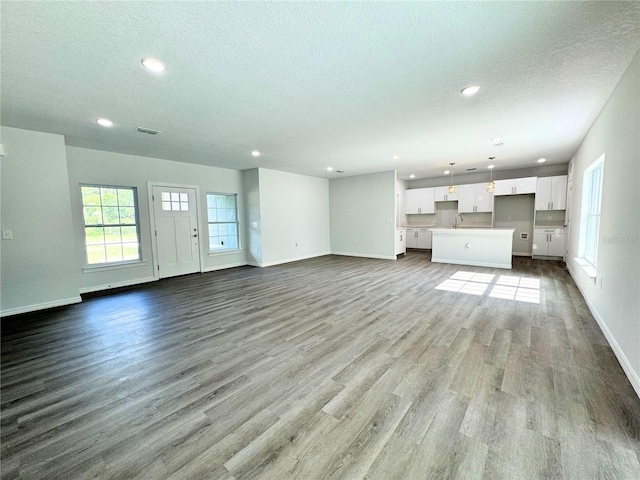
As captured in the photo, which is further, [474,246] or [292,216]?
[292,216]

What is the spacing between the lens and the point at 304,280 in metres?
5.53

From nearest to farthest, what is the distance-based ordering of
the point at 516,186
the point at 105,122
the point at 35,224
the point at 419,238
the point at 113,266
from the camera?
1. the point at 105,122
2. the point at 35,224
3. the point at 113,266
4. the point at 516,186
5. the point at 419,238

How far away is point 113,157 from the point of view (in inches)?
201

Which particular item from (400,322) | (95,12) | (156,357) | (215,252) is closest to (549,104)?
(400,322)

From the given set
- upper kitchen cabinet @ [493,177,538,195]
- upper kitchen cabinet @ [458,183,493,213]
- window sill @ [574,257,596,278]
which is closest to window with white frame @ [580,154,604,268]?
window sill @ [574,257,596,278]

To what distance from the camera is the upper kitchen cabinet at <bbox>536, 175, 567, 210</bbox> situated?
6.97 m

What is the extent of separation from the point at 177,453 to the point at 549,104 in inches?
190

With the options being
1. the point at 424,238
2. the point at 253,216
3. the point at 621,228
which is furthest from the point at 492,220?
the point at 253,216

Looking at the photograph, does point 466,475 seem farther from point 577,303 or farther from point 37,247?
point 37,247

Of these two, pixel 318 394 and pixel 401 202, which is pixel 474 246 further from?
pixel 318 394

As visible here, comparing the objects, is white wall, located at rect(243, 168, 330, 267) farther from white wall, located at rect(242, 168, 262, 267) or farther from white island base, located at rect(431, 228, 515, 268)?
white island base, located at rect(431, 228, 515, 268)

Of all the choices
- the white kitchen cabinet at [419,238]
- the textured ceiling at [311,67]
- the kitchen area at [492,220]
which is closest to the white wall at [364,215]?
the kitchen area at [492,220]

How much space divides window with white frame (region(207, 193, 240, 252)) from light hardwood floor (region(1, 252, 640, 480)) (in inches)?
132

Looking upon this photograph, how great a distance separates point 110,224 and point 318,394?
5446mm
